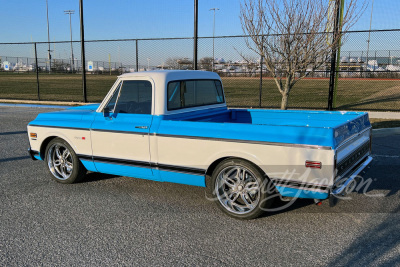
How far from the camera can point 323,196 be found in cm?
378

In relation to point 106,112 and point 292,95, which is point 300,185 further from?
point 292,95

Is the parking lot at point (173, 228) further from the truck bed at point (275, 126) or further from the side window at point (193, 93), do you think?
the side window at point (193, 93)

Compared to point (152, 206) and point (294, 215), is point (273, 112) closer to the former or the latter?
point (294, 215)

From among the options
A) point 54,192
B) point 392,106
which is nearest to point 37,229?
point 54,192

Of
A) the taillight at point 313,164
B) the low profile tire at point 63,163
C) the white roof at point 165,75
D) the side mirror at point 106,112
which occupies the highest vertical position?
the white roof at point 165,75

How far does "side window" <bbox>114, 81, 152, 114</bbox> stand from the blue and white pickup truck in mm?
14

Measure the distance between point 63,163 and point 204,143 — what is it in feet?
8.29

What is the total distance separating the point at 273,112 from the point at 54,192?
11.3ft

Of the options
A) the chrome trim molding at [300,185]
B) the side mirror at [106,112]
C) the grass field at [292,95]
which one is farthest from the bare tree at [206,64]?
the chrome trim molding at [300,185]

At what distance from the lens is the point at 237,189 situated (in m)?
4.30

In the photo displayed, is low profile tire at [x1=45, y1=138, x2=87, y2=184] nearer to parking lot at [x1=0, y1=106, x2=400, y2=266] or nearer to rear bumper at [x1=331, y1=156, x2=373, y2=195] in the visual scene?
parking lot at [x1=0, y1=106, x2=400, y2=266]

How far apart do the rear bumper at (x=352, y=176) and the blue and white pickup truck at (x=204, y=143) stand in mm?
14

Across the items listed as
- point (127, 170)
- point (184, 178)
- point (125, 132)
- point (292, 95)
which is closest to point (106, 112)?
point (125, 132)

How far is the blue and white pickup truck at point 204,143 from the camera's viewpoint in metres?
3.84
